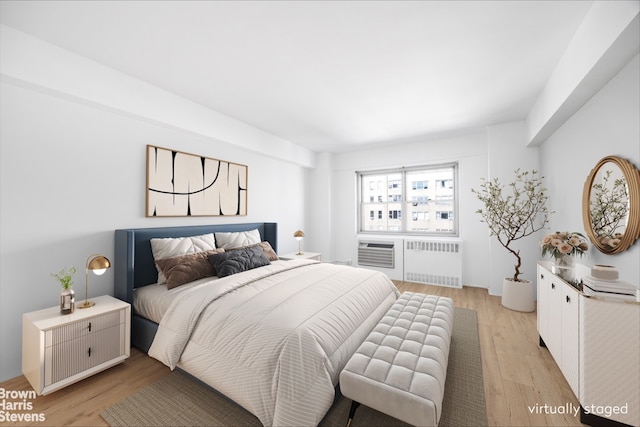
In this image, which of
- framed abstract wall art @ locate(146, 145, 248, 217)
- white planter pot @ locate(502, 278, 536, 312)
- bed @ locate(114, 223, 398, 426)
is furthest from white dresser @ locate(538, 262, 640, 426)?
framed abstract wall art @ locate(146, 145, 248, 217)

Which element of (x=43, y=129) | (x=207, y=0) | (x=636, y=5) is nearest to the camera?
(x=636, y=5)

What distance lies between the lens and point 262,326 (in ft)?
5.47

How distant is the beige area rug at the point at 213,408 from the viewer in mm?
1569

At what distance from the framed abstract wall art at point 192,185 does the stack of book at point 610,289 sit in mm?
3746

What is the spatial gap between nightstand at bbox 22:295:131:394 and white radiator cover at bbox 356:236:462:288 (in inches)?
159

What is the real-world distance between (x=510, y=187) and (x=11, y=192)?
5637 mm

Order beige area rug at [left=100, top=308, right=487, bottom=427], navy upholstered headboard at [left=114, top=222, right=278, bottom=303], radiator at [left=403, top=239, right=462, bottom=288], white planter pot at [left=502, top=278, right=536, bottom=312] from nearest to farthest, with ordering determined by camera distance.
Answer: beige area rug at [left=100, top=308, right=487, bottom=427] < navy upholstered headboard at [left=114, top=222, right=278, bottom=303] < white planter pot at [left=502, top=278, right=536, bottom=312] < radiator at [left=403, top=239, right=462, bottom=288]

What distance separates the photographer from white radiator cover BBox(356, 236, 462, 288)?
4.39 meters

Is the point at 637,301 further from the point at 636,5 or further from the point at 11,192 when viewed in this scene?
the point at 11,192

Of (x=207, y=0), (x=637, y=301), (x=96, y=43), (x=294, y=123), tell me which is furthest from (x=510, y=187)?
(x=96, y=43)

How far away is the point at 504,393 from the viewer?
1.82 m

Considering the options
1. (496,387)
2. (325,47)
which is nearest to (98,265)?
(325,47)

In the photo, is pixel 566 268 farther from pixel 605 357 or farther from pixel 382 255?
pixel 382 255

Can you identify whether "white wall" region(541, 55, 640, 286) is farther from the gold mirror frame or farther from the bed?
the bed
